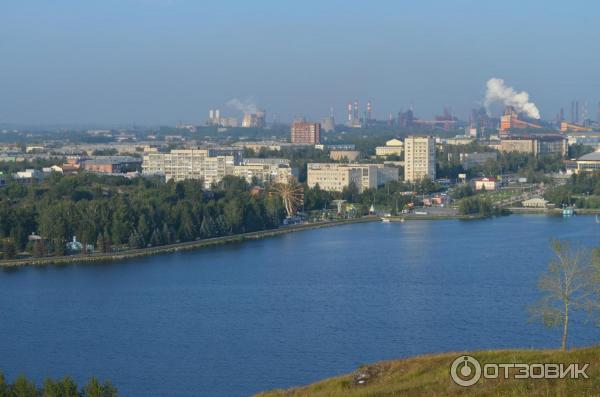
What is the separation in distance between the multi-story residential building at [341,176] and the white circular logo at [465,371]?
12.8m

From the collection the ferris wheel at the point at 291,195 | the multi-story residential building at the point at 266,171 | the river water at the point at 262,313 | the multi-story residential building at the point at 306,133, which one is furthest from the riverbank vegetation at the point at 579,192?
the multi-story residential building at the point at 306,133

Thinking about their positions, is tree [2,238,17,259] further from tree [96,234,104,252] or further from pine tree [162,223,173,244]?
pine tree [162,223,173,244]

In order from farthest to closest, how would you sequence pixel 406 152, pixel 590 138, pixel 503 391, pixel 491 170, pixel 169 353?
pixel 590 138 < pixel 491 170 < pixel 406 152 < pixel 169 353 < pixel 503 391

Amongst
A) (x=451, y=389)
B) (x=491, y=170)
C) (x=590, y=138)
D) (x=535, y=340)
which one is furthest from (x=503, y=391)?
(x=590, y=138)

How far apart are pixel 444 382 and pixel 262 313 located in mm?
3729

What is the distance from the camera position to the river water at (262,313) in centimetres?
579

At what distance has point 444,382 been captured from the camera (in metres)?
3.49

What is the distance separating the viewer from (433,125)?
4175cm

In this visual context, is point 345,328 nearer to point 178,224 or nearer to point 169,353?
point 169,353

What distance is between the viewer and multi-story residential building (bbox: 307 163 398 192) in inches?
659

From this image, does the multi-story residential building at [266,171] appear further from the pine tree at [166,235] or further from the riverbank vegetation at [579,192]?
the pine tree at [166,235]

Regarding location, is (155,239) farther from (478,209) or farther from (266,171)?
(266,171)

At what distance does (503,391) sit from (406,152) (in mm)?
15466

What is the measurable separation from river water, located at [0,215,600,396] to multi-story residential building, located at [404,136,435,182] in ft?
24.6
